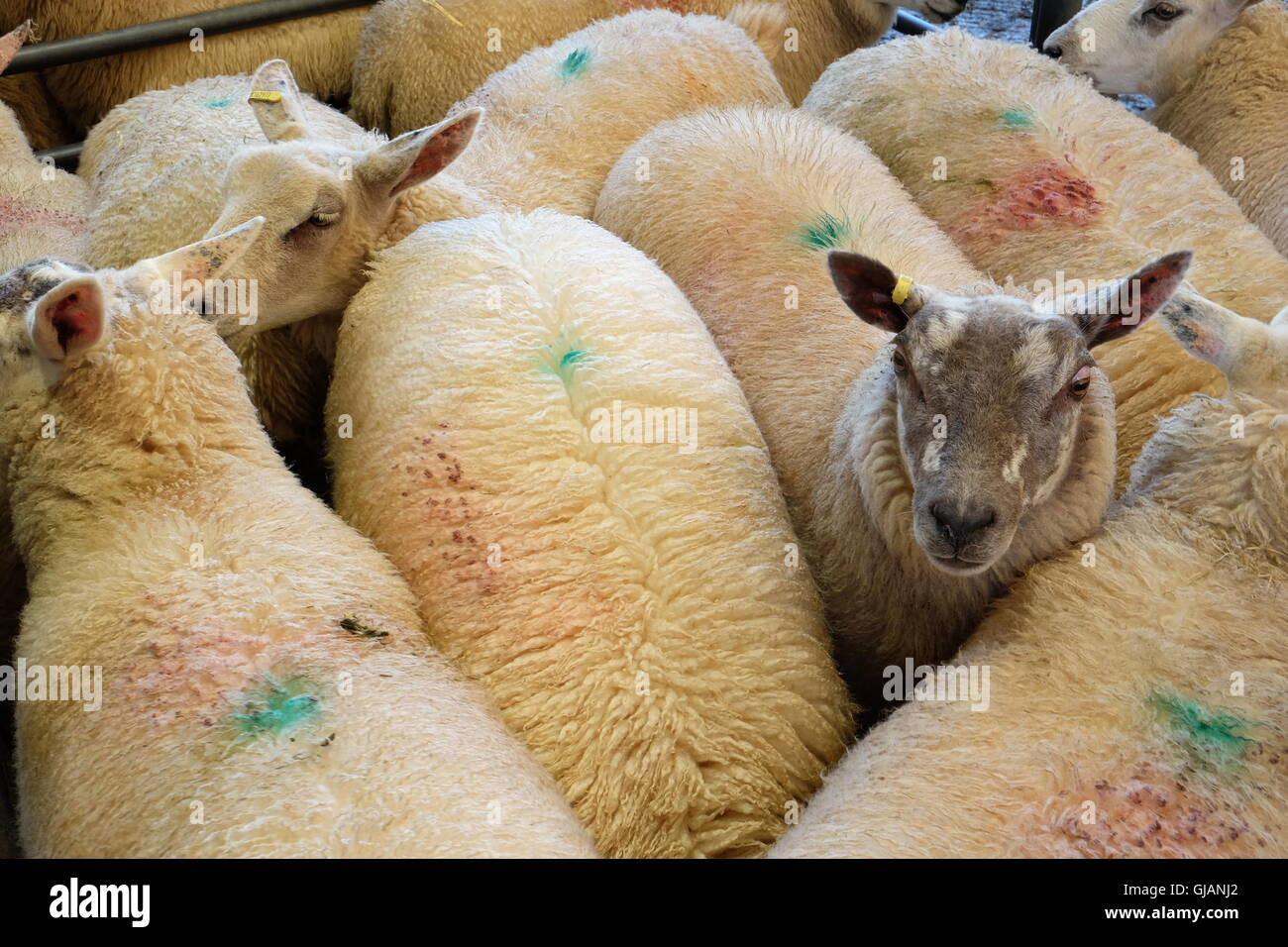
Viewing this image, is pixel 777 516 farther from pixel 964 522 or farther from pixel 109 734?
pixel 109 734

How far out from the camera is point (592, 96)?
155 inches

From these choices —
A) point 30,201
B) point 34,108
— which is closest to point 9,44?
point 30,201

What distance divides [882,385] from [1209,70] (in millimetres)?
2561

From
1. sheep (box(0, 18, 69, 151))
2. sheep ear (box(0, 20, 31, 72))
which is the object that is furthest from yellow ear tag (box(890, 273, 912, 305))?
sheep (box(0, 18, 69, 151))

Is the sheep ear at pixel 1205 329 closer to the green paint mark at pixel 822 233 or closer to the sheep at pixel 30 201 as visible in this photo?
the green paint mark at pixel 822 233

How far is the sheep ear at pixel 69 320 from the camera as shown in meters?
2.21

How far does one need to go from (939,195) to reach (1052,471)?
1.75 meters

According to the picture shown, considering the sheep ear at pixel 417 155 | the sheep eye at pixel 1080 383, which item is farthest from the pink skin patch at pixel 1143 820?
the sheep ear at pixel 417 155

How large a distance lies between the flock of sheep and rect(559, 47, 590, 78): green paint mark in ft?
2.42

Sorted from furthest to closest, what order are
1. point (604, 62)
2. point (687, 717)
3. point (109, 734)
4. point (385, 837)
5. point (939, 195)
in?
1. point (604, 62)
2. point (939, 195)
3. point (687, 717)
4. point (109, 734)
5. point (385, 837)

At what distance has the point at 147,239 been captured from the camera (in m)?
3.18

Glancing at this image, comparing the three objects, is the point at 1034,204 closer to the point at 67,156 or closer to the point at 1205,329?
the point at 1205,329

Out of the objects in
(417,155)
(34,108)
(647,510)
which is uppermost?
(417,155)
